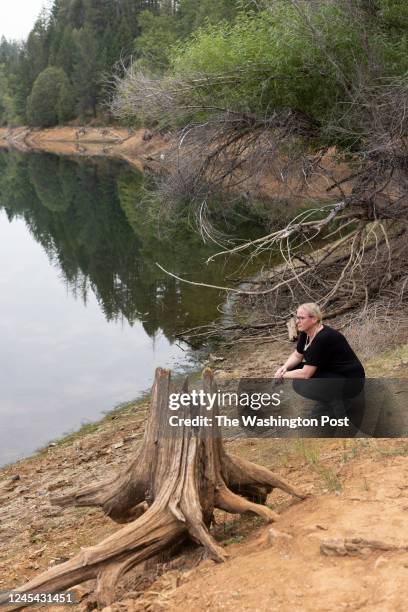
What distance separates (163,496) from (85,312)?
562 inches

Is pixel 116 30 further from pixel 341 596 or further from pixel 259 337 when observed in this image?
pixel 341 596

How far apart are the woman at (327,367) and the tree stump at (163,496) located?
114cm

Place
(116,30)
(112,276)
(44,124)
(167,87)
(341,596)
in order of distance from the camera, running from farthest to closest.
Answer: (44,124) → (116,30) → (112,276) → (167,87) → (341,596)

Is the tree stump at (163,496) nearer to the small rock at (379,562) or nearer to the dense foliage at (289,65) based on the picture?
the small rock at (379,562)

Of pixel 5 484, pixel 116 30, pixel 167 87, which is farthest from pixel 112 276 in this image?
pixel 116 30

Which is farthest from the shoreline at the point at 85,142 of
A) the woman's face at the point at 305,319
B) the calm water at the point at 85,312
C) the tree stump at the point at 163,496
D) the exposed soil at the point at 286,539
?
the tree stump at the point at 163,496

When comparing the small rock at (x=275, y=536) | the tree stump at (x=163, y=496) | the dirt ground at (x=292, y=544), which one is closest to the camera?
the dirt ground at (x=292, y=544)

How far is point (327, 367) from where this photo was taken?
6.47 meters

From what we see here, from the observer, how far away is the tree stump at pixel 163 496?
503 centimetres

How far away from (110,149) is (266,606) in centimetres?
6904

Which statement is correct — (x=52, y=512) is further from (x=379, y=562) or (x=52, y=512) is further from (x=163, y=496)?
(x=379, y=562)

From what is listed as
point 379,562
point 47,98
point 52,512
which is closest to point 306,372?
point 379,562

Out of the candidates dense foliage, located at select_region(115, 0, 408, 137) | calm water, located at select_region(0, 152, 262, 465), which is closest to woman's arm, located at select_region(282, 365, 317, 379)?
calm water, located at select_region(0, 152, 262, 465)

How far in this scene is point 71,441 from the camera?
11.1 meters
